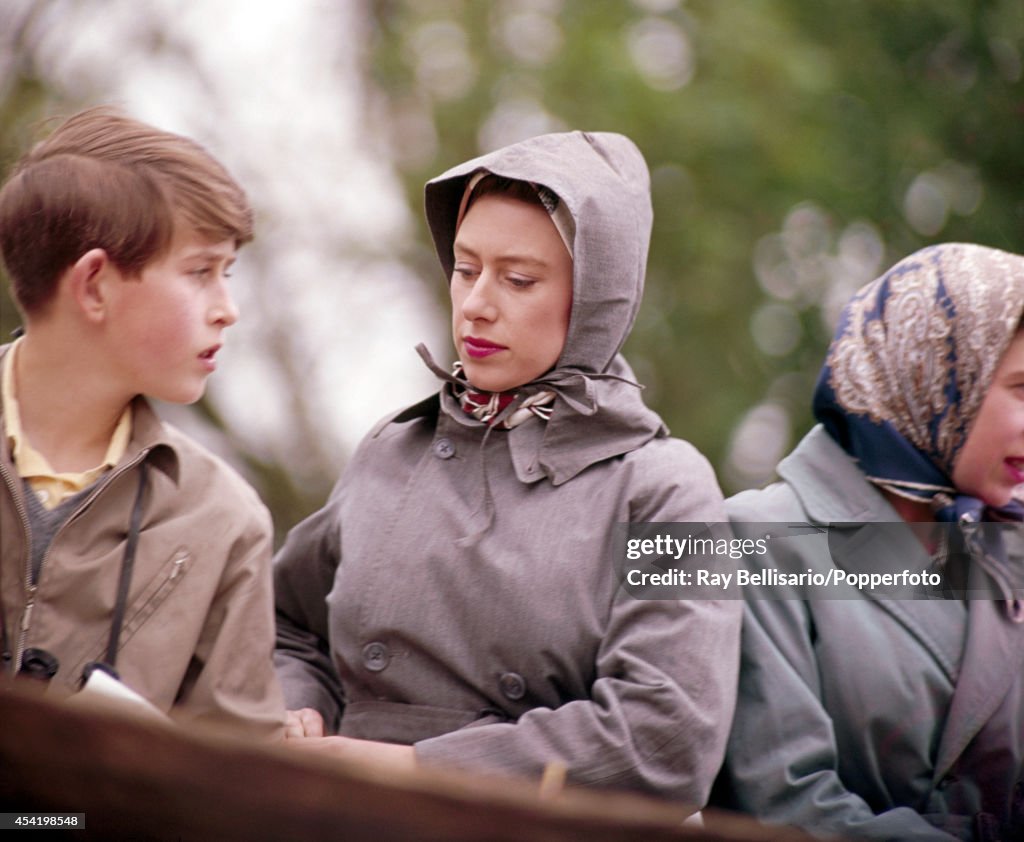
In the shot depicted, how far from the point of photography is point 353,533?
8.92 ft

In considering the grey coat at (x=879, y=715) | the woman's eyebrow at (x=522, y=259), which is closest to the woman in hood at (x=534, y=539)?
the woman's eyebrow at (x=522, y=259)

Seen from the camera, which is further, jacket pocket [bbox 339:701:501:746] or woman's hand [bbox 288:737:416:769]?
jacket pocket [bbox 339:701:501:746]

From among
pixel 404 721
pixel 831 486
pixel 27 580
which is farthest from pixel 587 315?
pixel 27 580

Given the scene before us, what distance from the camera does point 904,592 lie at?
2.75 metres

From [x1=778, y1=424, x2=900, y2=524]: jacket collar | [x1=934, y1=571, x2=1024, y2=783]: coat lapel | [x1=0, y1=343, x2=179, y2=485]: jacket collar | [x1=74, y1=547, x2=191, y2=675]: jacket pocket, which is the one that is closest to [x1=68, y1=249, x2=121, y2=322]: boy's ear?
[x1=0, y1=343, x2=179, y2=485]: jacket collar

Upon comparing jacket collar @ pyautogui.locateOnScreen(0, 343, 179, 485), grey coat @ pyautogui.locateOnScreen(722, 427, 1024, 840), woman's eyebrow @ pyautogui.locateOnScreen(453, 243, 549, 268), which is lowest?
grey coat @ pyautogui.locateOnScreen(722, 427, 1024, 840)

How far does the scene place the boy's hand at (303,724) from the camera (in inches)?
102

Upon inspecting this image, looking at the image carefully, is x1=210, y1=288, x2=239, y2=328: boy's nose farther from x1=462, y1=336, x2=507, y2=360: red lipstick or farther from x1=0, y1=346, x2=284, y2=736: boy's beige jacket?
x1=462, y1=336, x2=507, y2=360: red lipstick

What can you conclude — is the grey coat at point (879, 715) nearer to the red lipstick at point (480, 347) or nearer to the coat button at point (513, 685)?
the coat button at point (513, 685)

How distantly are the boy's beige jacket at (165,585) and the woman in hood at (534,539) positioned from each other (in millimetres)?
205

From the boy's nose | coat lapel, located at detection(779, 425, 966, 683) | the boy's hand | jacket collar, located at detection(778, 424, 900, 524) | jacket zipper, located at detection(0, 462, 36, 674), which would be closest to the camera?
jacket zipper, located at detection(0, 462, 36, 674)

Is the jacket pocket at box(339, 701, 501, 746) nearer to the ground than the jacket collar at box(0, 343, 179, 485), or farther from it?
nearer to the ground

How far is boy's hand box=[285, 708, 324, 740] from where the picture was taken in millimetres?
2598

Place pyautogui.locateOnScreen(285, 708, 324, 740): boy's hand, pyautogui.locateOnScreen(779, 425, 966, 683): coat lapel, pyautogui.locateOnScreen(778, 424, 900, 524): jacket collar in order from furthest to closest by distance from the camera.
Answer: pyautogui.locateOnScreen(778, 424, 900, 524): jacket collar < pyautogui.locateOnScreen(779, 425, 966, 683): coat lapel < pyautogui.locateOnScreen(285, 708, 324, 740): boy's hand
